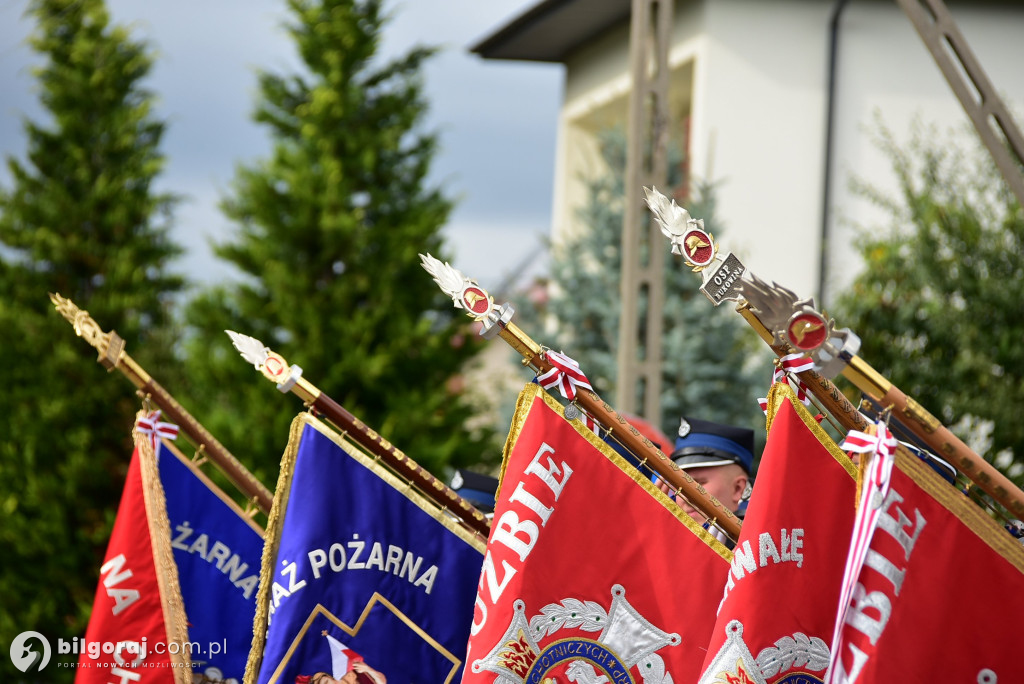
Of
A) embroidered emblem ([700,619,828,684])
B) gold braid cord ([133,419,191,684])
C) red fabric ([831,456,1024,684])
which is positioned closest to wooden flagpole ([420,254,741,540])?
embroidered emblem ([700,619,828,684])

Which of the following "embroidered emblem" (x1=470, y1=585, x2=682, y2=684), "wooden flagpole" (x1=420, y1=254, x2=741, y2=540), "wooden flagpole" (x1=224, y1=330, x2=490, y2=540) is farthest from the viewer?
"wooden flagpole" (x1=224, y1=330, x2=490, y2=540)

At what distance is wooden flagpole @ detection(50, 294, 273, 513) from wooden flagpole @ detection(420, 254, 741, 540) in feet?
4.82

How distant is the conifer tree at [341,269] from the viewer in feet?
26.5

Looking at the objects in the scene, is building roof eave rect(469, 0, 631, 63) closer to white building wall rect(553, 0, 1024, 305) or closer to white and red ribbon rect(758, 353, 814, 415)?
white building wall rect(553, 0, 1024, 305)

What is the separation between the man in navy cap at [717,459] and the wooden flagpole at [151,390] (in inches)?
58.5

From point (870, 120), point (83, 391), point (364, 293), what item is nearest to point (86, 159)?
point (83, 391)

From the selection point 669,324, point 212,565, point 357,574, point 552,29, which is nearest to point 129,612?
point 212,565

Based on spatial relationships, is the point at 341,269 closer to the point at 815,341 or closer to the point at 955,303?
the point at 955,303

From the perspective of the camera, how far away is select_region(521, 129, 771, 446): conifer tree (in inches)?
358

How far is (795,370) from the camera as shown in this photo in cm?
→ 231

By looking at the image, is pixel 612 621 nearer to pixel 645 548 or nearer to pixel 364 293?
pixel 645 548

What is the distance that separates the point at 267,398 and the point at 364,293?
1012 millimetres

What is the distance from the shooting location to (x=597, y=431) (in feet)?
9.65

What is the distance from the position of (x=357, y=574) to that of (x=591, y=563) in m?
0.85
